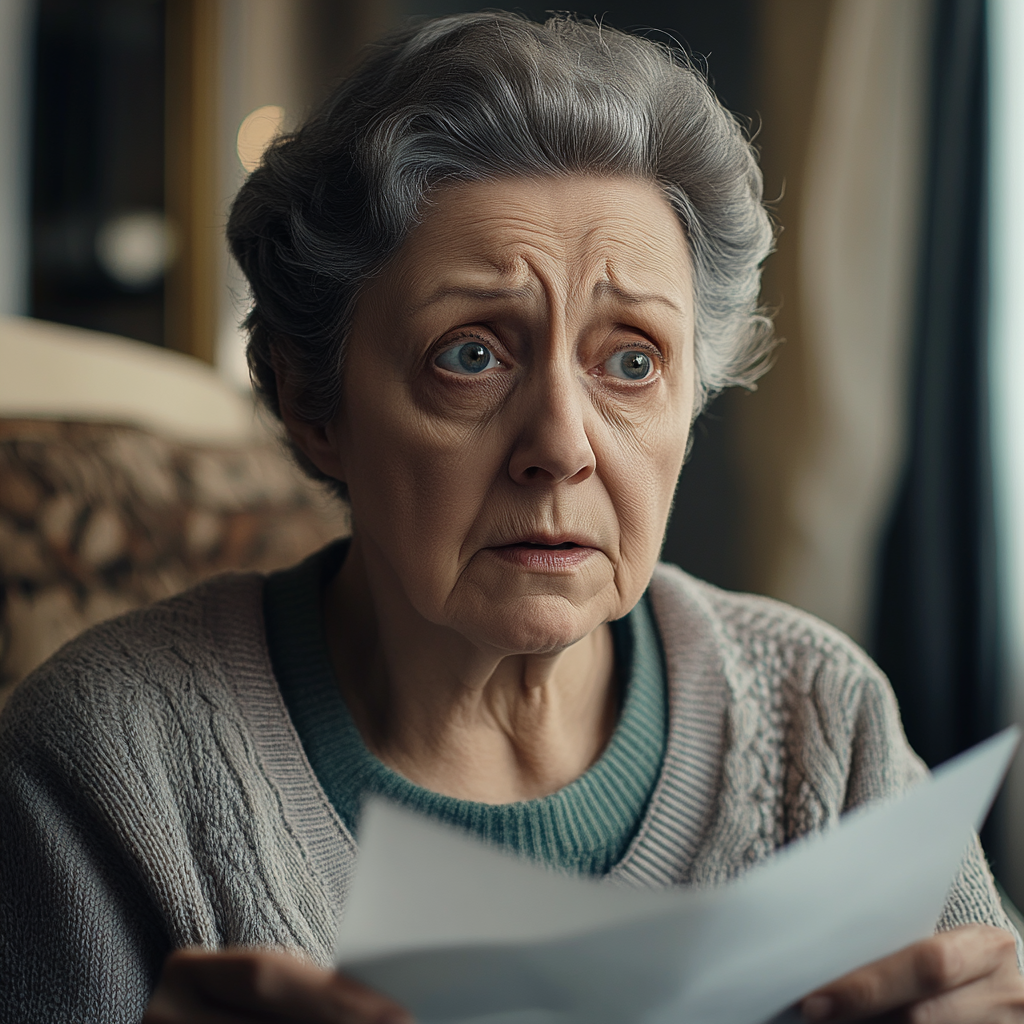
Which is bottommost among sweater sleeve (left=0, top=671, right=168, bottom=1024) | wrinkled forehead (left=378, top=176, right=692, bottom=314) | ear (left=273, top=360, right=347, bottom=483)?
sweater sleeve (left=0, top=671, right=168, bottom=1024)

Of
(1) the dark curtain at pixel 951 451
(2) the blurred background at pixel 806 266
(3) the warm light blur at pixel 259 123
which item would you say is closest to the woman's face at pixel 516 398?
(2) the blurred background at pixel 806 266

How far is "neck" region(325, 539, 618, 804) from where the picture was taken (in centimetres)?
102

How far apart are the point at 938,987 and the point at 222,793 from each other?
64cm

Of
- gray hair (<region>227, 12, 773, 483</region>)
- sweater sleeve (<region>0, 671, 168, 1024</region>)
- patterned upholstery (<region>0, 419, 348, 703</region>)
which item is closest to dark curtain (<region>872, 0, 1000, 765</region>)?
gray hair (<region>227, 12, 773, 483</region>)

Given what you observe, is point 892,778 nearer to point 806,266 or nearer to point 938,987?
point 938,987

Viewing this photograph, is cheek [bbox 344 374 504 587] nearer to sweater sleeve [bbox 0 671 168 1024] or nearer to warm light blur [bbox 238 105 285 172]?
sweater sleeve [bbox 0 671 168 1024]

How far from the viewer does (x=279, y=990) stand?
1.94 ft

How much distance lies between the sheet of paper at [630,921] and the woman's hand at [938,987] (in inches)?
1.0

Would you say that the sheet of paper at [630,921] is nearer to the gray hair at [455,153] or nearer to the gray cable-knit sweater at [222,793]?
the gray cable-knit sweater at [222,793]

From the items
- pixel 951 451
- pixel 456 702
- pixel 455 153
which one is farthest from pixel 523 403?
pixel 951 451

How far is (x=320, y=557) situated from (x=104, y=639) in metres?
0.28

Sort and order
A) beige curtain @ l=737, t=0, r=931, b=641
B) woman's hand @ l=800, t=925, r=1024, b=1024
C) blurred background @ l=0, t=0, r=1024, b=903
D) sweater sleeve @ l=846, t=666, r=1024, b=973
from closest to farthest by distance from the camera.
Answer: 1. woman's hand @ l=800, t=925, r=1024, b=1024
2. sweater sleeve @ l=846, t=666, r=1024, b=973
3. blurred background @ l=0, t=0, r=1024, b=903
4. beige curtain @ l=737, t=0, r=931, b=641

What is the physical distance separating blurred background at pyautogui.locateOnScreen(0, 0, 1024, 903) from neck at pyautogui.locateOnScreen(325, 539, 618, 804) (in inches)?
26.9

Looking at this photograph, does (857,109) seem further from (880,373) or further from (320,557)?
(320,557)
